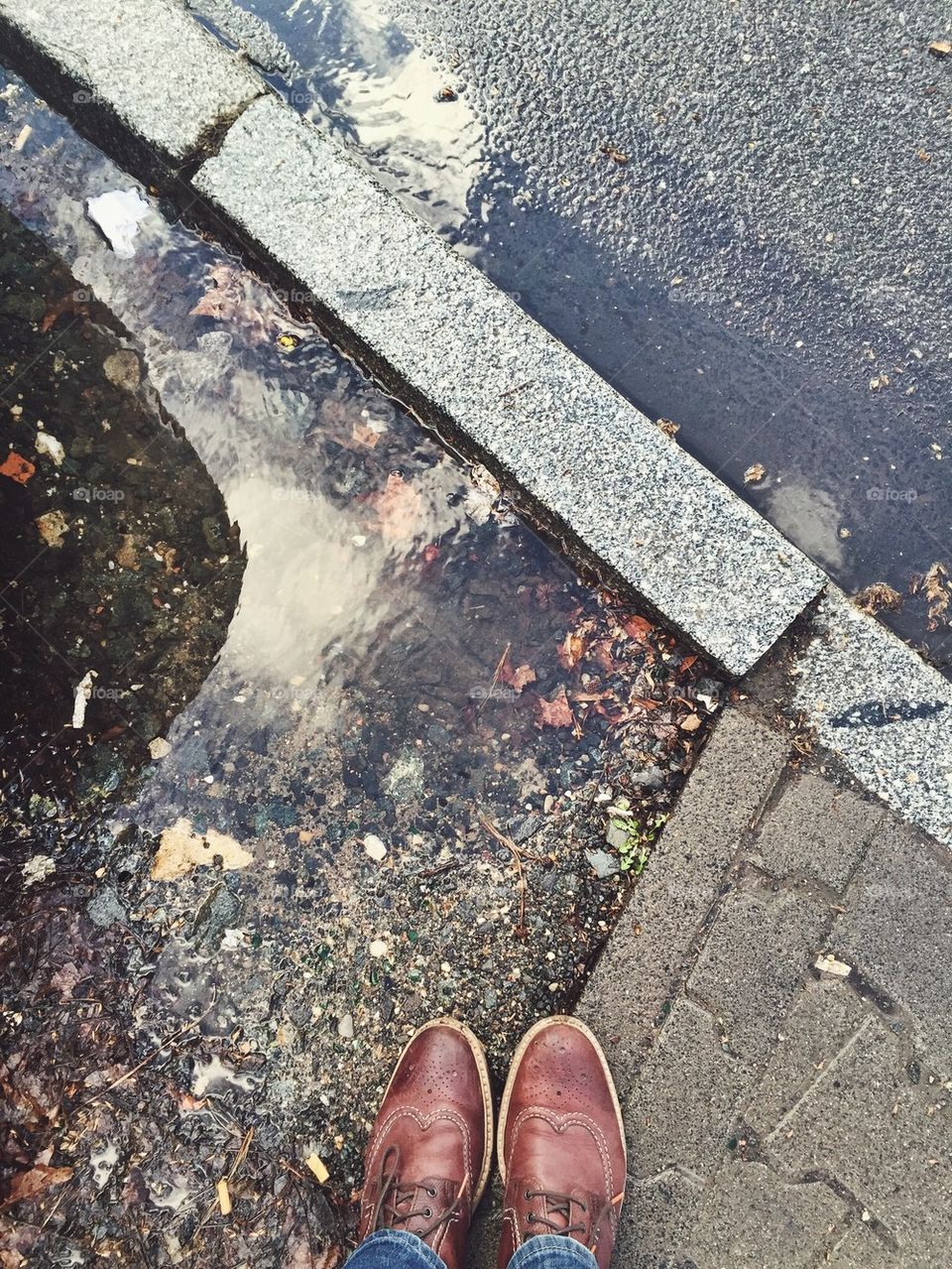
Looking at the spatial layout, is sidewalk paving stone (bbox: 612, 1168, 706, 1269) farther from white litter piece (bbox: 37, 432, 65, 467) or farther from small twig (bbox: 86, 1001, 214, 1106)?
white litter piece (bbox: 37, 432, 65, 467)

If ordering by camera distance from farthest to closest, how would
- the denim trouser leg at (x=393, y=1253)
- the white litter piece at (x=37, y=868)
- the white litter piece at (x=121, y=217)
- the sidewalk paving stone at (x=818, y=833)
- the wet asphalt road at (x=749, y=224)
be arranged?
the white litter piece at (x=121, y=217) → the wet asphalt road at (x=749, y=224) → the white litter piece at (x=37, y=868) → the sidewalk paving stone at (x=818, y=833) → the denim trouser leg at (x=393, y=1253)

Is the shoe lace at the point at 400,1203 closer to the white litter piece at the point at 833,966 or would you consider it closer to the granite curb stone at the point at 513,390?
the white litter piece at the point at 833,966

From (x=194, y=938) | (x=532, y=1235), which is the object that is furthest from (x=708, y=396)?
(x=532, y=1235)

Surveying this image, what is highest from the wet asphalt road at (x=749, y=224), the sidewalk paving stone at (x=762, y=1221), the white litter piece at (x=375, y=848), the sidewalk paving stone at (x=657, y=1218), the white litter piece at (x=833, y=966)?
the wet asphalt road at (x=749, y=224)

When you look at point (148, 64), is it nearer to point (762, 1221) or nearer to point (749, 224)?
point (749, 224)

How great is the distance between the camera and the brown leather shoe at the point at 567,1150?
79.1 inches

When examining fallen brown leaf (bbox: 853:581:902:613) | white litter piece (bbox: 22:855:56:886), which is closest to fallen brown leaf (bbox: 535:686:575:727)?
fallen brown leaf (bbox: 853:581:902:613)

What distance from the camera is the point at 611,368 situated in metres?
2.33

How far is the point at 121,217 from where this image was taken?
243 cm

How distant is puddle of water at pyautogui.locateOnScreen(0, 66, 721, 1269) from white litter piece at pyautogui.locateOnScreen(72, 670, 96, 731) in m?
0.02

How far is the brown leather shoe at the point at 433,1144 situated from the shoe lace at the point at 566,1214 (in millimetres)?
184

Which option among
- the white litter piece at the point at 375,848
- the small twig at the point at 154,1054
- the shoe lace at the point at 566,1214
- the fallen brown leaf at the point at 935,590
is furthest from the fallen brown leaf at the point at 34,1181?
the fallen brown leaf at the point at 935,590

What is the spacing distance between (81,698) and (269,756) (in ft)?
2.03

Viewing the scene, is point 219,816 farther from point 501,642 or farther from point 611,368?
point 611,368
